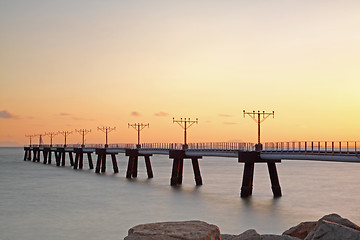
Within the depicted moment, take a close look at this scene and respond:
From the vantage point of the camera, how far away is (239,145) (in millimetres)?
50438

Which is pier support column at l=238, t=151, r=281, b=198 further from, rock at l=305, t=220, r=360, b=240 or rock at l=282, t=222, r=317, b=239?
rock at l=305, t=220, r=360, b=240

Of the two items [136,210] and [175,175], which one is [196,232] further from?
[175,175]

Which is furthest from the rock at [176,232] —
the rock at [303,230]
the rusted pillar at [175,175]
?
the rusted pillar at [175,175]

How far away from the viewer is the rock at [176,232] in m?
10.2

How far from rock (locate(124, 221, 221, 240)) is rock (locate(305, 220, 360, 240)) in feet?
9.28

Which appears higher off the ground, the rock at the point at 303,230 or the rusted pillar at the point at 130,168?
the rock at the point at 303,230

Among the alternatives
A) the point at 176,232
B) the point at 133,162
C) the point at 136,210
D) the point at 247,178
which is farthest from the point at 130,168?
the point at 176,232

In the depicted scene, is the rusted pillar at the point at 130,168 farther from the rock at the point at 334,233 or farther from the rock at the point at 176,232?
the rock at the point at 176,232

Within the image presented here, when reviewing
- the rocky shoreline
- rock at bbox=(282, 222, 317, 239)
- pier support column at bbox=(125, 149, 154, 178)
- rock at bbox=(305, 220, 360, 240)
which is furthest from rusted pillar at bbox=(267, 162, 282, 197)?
rock at bbox=(305, 220, 360, 240)

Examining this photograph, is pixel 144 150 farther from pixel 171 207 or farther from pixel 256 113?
pixel 171 207

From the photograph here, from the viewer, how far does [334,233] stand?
38.7 ft

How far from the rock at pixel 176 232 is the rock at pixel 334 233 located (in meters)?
2.83

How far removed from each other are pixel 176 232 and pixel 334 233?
13.8ft

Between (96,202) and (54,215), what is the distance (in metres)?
9.13
